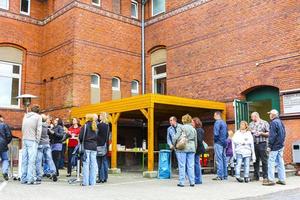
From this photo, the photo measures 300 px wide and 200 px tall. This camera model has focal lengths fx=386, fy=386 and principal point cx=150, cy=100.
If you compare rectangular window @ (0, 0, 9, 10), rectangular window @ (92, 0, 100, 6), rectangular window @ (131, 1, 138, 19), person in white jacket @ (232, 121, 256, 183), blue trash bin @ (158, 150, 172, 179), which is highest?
rectangular window @ (131, 1, 138, 19)

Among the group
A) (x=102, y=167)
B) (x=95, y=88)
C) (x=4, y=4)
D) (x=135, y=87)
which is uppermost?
(x=4, y=4)

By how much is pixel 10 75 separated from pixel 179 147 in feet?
36.3

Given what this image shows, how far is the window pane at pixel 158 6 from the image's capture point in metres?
18.9

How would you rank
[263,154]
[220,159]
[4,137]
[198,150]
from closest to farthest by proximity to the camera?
[263,154], [198,150], [4,137], [220,159]

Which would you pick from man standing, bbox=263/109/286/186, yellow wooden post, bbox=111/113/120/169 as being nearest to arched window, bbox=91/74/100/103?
yellow wooden post, bbox=111/113/120/169

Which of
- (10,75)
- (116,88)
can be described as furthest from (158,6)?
(10,75)

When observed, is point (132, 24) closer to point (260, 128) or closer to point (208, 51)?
point (208, 51)

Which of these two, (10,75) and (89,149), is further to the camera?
(10,75)

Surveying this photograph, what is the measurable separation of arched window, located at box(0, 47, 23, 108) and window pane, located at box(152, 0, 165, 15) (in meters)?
6.83

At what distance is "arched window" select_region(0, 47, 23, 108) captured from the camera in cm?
1741

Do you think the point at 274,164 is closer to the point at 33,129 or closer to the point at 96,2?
the point at 33,129

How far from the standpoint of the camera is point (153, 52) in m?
19.2

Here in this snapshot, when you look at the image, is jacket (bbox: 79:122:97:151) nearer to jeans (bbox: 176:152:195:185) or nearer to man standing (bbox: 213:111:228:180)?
jeans (bbox: 176:152:195:185)

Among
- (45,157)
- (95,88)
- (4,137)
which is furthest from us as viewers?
(95,88)
